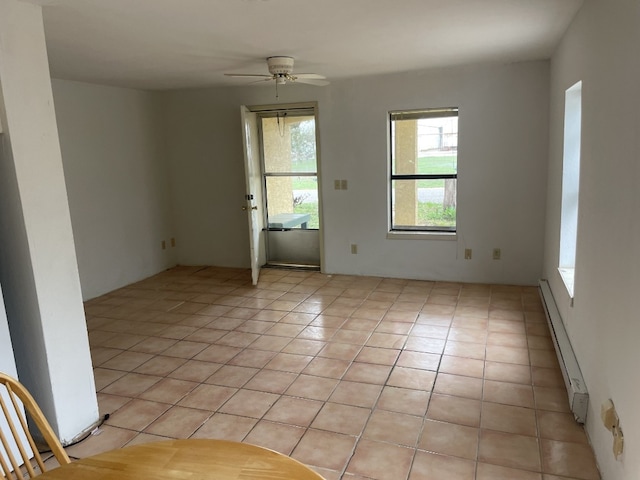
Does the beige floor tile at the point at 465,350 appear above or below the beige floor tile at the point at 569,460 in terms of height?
above

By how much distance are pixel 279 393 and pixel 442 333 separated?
4.87ft

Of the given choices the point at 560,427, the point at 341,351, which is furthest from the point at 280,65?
the point at 560,427

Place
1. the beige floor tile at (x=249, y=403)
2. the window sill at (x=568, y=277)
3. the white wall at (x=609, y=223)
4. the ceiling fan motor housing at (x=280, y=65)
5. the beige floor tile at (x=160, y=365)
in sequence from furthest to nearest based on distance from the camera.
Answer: the ceiling fan motor housing at (x=280, y=65) → the beige floor tile at (x=160, y=365) → the window sill at (x=568, y=277) → the beige floor tile at (x=249, y=403) → the white wall at (x=609, y=223)

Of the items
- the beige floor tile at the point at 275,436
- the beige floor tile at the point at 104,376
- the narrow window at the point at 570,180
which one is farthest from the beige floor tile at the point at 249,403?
the narrow window at the point at 570,180

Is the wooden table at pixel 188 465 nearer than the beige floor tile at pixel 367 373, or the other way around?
the wooden table at pixel 188 465

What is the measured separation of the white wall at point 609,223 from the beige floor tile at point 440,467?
22.2 inches

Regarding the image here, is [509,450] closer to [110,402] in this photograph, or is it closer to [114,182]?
[110,402]

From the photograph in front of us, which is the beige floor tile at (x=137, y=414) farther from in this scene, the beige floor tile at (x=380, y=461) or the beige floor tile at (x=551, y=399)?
the beige floor tile at (x=551, y=399)

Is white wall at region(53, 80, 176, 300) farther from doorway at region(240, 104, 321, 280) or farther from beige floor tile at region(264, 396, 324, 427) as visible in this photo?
beige floor tile at region(264, 396, 324, 427)

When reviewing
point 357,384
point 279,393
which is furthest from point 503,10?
point 279,393

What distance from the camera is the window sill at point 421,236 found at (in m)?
5.01

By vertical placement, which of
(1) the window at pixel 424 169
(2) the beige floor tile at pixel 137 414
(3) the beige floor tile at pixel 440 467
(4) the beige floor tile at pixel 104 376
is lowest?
(3) the beige floor tile at pixel 440 467

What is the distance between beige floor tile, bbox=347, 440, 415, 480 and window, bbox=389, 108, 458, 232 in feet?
10.3

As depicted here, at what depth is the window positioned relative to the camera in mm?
4922
